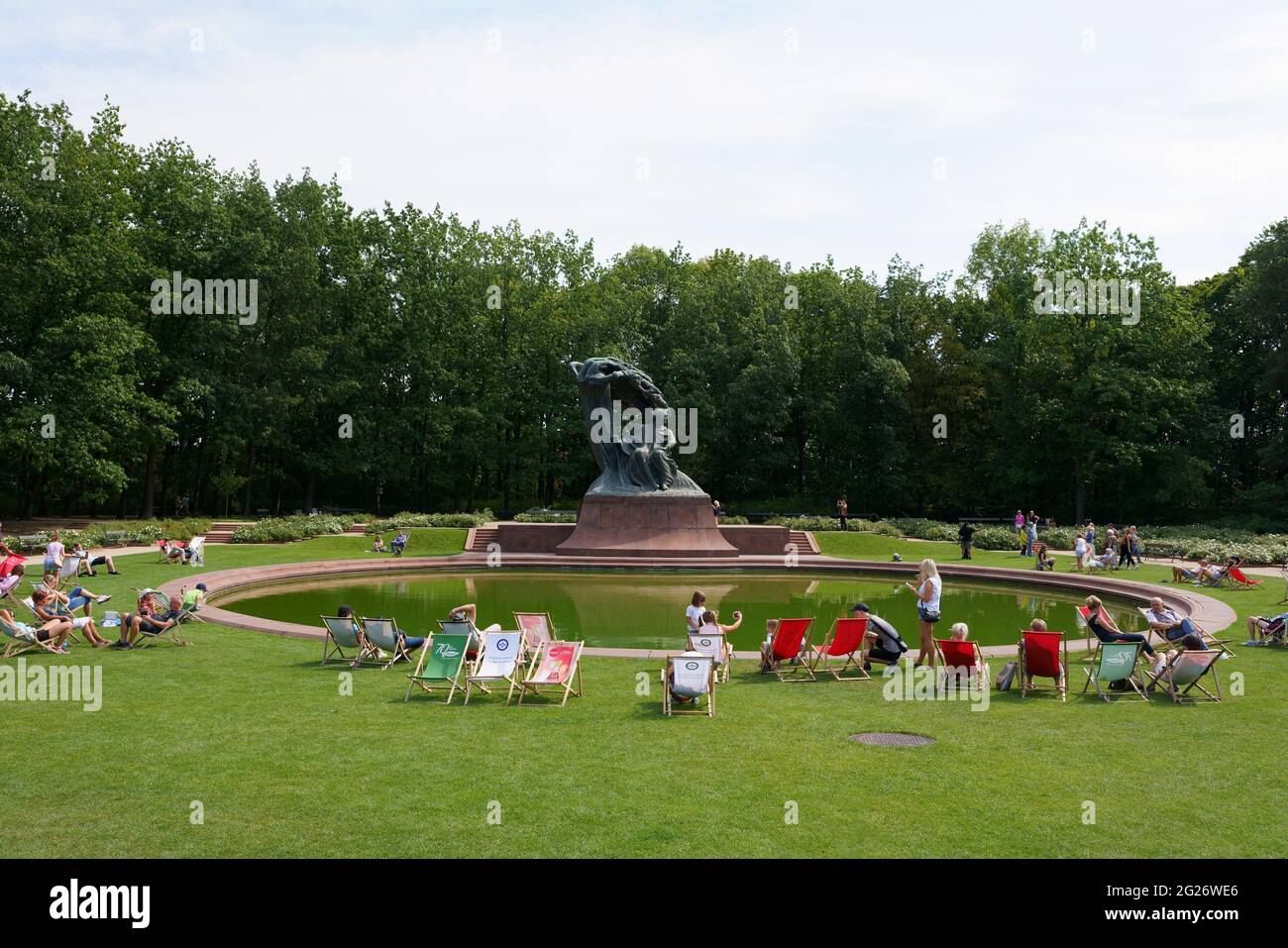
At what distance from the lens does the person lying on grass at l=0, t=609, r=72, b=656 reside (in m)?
13.9

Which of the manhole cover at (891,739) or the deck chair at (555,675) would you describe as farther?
the deck chair at (555,675)

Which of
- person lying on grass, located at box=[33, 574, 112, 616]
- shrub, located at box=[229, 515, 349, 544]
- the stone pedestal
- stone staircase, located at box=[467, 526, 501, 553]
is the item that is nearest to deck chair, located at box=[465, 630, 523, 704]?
person lying on grass, located at box=[33, 574, 112, 616]

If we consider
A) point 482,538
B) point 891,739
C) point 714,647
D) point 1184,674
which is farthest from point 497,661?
point 482,538

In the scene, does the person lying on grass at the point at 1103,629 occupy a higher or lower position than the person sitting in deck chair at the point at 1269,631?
higher

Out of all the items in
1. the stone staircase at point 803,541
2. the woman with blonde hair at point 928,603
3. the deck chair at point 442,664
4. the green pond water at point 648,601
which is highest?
the woman with blonde hair at point 928,603

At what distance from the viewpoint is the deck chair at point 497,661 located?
1183cm

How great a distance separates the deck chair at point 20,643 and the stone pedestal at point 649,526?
19.2 m

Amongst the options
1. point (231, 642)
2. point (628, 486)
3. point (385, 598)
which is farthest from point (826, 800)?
point (628, 486)

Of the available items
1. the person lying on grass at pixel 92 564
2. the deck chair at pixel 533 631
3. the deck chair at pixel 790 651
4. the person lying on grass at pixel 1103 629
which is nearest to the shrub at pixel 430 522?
the person lying on grass at pixel 92 564

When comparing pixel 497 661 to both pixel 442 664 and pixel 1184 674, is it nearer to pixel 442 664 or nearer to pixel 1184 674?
pixel 442 664

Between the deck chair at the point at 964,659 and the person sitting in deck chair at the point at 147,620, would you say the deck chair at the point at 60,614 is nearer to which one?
the person sitting in deck chair at the point at 147,620

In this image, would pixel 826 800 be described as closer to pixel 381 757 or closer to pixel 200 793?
pixel 381 757

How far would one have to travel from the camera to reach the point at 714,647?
13.0m

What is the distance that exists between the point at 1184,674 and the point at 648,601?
41.1ft
